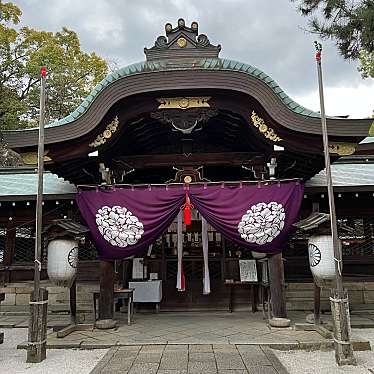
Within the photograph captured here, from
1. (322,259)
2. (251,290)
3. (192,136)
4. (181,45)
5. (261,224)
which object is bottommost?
(251,290)

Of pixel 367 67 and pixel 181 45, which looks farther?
pixel 367 67

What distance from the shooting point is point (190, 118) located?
6.43 metres

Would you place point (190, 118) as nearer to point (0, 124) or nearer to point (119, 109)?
point (119, 109)

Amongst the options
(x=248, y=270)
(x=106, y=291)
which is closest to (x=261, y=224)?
(x=248, y=270)

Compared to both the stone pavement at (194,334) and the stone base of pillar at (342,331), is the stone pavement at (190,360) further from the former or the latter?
the stone base of pillar at (342,331)

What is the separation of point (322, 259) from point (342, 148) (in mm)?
1891

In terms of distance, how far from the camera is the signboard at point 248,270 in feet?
25.8

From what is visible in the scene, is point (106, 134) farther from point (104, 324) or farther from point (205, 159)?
point (104, 324)

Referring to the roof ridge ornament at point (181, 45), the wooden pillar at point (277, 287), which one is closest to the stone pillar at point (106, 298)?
the wooden pillar at point (277, 287)

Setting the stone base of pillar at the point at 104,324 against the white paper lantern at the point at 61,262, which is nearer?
the white paper lantern at the point at 61,262

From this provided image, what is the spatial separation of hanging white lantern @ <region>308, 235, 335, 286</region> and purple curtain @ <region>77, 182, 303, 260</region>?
72 cm

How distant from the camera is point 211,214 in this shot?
6391 millimetres

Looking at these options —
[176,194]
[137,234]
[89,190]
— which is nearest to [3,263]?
[89,190]

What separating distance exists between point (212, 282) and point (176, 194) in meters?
2.99
